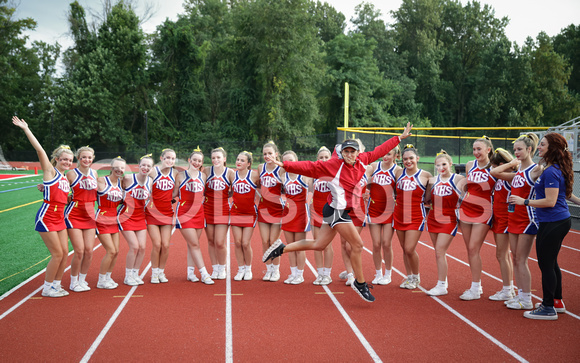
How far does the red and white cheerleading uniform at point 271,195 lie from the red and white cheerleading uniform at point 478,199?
244 centimetres

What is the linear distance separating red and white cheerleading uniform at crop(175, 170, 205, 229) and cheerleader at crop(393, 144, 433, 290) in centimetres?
272

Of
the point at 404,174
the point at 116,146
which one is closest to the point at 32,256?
the point at 404,174

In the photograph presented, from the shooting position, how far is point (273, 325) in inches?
183

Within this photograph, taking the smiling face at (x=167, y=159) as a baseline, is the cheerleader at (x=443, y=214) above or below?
below

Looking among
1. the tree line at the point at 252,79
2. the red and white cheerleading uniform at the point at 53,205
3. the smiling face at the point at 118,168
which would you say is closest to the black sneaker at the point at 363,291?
the smiling face at the point at 118,168

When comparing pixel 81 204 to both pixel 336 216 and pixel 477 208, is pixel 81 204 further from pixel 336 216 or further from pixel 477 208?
pixel 477 208

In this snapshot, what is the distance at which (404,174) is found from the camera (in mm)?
6000

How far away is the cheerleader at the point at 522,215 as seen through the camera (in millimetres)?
4914

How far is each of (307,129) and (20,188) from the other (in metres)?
26.1

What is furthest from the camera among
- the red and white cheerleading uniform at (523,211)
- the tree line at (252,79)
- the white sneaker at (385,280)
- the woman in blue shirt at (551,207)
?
the tree line at (252,79)

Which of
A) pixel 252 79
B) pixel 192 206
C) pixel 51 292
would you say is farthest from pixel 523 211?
pixel 252 79

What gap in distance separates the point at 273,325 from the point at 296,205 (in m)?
1.98

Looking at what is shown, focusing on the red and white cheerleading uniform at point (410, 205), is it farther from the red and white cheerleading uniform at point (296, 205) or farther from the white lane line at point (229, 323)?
the white lane line at point (229, 323)

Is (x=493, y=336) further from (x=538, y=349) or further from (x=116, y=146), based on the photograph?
(x=116, y=146)
